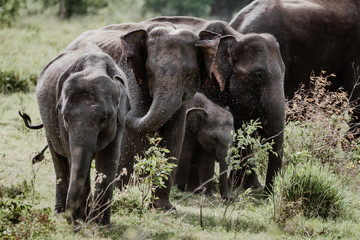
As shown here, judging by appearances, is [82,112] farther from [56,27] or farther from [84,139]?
[56,27]

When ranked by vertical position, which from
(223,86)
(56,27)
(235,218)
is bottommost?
(56,27)

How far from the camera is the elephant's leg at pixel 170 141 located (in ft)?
28.6

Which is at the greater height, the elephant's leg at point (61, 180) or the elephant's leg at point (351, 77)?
the elephant's leg at point (61, 180)

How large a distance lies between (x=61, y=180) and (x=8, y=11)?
1745 centimetres

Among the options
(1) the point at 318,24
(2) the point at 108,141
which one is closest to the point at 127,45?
(2) the point at 108,141

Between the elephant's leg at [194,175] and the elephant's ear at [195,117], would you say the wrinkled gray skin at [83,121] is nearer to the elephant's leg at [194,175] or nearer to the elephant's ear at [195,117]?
the elephant's ear at [195,117]

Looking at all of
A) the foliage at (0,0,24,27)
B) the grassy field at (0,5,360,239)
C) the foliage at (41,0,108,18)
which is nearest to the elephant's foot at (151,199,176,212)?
the grassy field at (0,5,360,239)

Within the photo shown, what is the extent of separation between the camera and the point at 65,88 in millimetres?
6602

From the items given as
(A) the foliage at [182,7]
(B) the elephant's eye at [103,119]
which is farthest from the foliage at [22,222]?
(A) the foliage at [182,7]

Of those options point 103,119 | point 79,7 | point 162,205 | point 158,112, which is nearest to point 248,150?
point 162,205

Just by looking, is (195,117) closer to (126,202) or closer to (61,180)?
(126,202)

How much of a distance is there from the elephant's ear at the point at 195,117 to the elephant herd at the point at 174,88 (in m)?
0.01

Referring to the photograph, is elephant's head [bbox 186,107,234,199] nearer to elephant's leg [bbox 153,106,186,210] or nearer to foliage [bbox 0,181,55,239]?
elephant's leg [bbox 153,106,186,210]

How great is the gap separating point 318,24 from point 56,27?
12.8 metres
